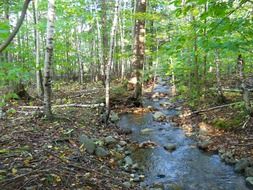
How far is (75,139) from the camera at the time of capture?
7.96 m

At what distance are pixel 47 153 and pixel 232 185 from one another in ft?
13.3

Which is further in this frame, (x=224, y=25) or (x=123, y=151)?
(x=123, y=151)

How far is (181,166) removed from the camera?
25.9ft

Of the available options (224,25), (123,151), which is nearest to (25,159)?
(123,151)

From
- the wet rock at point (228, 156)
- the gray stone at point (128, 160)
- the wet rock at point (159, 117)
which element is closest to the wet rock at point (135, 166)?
the gray stone at point (128, 160)

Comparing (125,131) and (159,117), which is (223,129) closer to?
(125,131)

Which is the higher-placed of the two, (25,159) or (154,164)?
(25,159)

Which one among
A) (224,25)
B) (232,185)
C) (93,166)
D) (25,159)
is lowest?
(232,185)

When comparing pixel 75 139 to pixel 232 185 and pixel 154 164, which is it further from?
pixel 232 185

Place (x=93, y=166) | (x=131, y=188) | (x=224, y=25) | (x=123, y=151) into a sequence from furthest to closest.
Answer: (x=123, y=151) → (x=93, y=166) → (x=131, y=188) → (x=224, y=25)

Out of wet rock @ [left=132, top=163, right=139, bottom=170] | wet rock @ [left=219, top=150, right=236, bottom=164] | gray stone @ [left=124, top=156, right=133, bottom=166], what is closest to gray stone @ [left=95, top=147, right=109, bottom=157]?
gray stone @ [left=124, top=156, right=133, bottom=166]

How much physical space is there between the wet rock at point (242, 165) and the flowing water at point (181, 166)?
160 millimetres

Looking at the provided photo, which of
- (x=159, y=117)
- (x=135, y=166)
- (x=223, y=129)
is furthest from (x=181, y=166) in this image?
(x=159, y=117)

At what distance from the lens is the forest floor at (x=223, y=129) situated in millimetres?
8391
